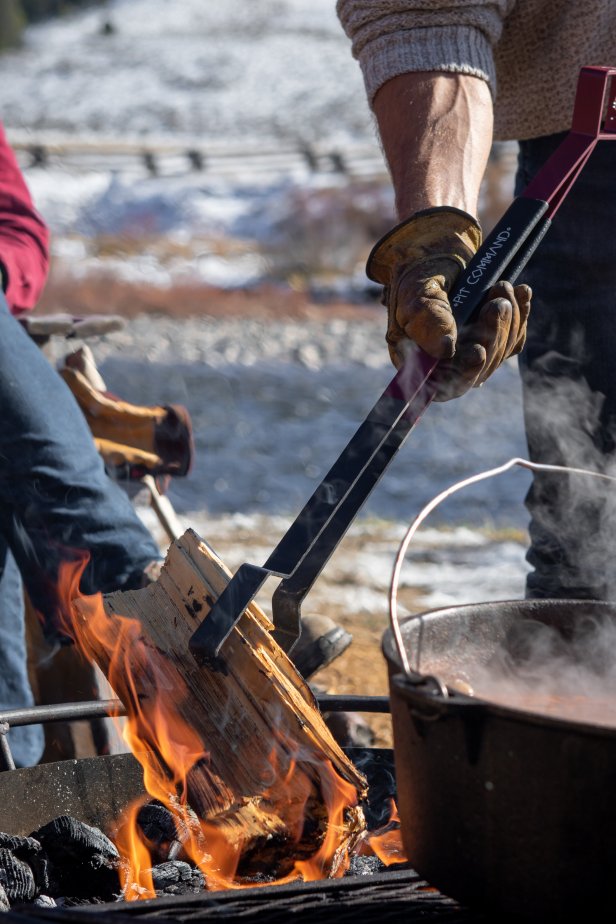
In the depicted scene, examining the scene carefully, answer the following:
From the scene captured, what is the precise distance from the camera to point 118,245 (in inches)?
690

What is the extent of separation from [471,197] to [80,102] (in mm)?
30266

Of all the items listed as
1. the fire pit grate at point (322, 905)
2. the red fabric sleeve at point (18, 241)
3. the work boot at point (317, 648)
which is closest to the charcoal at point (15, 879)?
the fire pit grate at point (322, 905)

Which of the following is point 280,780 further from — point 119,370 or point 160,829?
point 119,370

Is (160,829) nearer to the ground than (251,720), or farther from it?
nearer to the ground

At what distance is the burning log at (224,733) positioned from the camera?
5.24 ft

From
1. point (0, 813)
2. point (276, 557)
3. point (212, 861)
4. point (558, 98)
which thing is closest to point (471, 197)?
point (558, 98)

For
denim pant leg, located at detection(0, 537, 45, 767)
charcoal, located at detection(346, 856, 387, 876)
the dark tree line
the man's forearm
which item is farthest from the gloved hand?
the dark tree line

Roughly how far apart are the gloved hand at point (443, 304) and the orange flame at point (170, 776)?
64 centimetres

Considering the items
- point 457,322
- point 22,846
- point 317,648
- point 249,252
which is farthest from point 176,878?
point 249,252

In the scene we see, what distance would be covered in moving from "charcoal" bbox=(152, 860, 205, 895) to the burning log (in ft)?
0.09

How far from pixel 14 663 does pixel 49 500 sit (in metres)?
0.41

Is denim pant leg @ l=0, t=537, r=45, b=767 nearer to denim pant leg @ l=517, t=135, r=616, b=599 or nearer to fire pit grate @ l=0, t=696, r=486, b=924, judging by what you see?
fire pit grate @ l=0, t=696, r=486, b=924

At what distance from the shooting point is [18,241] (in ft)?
9.25

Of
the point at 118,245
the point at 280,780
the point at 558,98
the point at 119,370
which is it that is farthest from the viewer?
the point at 118,245
